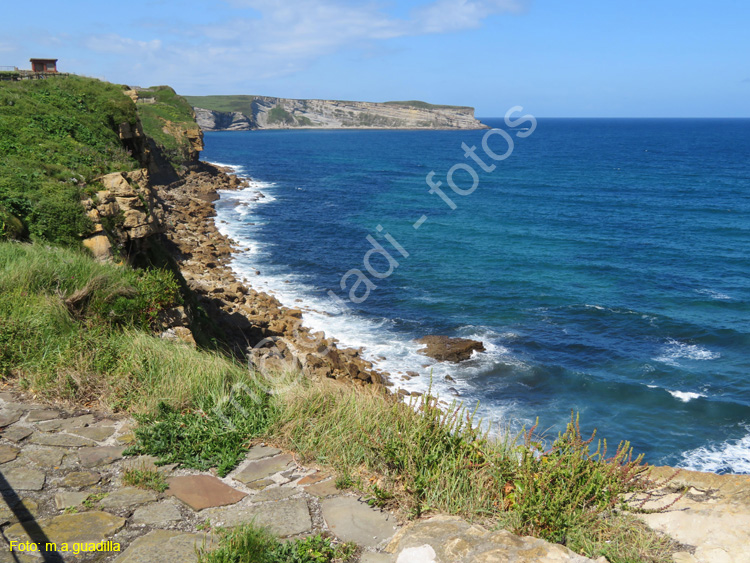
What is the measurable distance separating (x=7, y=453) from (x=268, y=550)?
252 cm

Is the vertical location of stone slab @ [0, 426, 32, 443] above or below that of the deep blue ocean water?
above

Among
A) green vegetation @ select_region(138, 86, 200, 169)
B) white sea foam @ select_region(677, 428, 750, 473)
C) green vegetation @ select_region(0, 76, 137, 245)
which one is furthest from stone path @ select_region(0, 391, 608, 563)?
green vegetation @ select_region(138, 86, 200, 169)

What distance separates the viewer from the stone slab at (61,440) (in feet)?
15.0

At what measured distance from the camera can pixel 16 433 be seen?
4.69m

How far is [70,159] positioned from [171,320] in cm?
857

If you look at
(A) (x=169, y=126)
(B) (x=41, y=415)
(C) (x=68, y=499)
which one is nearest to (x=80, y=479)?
(C) (x=68, y=499)

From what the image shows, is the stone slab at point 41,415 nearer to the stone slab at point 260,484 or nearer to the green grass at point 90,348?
the green grass at point 90,348

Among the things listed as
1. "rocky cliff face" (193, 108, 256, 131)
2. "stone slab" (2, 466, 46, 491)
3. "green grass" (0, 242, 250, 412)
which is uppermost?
"rocky cliff face" (193, 108, 256, 131)

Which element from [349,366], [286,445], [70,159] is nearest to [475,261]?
[349,366]

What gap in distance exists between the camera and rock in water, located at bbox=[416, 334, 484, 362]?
20.1m

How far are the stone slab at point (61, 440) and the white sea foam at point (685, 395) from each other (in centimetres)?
1852

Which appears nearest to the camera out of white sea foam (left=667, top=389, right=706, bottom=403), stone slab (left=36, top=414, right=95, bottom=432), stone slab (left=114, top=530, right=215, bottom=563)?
stone slab (left=114, top=530, right=215, bottom=563)

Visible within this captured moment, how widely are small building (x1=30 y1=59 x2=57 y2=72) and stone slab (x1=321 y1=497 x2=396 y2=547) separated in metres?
33.9

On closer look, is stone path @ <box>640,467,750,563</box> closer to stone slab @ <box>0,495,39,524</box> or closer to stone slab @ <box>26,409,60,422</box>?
stone slab @ <box>0,495,39,524</box>
